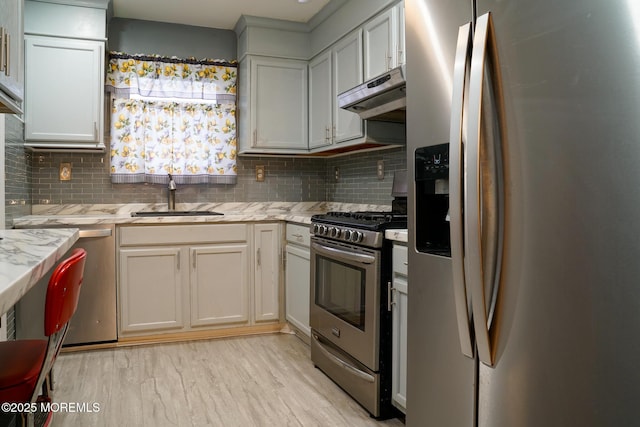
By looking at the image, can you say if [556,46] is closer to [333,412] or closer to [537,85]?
[537,85]

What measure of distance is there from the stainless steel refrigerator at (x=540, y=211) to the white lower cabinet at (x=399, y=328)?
0.66 meters

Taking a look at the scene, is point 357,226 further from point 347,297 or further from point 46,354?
point 46,354

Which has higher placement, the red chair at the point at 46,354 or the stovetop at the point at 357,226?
the stovetop at the point at 357,226

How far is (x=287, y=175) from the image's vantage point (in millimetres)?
4477

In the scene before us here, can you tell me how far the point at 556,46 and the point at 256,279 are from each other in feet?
9.79

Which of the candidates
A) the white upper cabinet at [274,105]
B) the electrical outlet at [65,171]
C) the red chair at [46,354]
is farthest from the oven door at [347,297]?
the electrical outlet at [65,171]

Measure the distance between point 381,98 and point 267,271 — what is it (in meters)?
1.67

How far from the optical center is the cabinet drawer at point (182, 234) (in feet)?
11.3

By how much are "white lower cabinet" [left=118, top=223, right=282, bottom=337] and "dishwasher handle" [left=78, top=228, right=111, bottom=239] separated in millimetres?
85

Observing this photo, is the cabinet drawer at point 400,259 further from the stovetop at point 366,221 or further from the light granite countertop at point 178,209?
the light granite countertop at point 178,209

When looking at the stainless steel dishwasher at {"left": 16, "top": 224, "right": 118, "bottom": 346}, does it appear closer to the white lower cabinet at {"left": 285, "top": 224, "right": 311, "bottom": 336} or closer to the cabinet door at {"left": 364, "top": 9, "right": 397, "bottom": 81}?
the white lower cabinet at {"left": 285, "top": 224, "right": 311, "bottom": 336}

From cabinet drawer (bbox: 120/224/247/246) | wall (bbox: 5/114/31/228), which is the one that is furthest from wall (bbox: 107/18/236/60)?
cabinet drawer (bbox: 120/224/247/246)

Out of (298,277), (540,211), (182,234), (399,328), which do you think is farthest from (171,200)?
(540,211)

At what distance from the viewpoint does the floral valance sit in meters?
3.91
